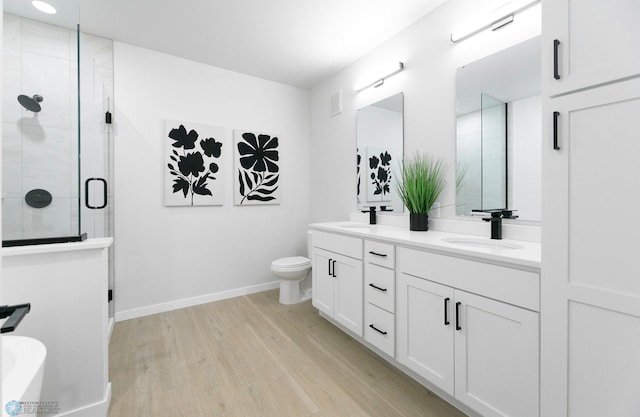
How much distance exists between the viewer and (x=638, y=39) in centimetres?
104

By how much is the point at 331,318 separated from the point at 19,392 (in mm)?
2083

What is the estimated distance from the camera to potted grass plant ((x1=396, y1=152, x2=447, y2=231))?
7.59ft

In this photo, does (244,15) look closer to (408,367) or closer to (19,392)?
(19,392)

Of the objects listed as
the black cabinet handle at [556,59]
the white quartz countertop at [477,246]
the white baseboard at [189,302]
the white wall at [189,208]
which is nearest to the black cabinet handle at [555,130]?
the black cabinet handle at [556,59]

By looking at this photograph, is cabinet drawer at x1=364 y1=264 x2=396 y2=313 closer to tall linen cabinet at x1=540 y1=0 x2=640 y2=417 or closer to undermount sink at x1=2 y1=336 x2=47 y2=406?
tall linen cabinet at x1=540 y1=0 x2=640 y2=417

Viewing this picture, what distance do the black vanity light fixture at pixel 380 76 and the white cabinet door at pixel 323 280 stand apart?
5.32ft

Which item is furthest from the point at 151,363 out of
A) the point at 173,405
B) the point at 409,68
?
the point at 409,68

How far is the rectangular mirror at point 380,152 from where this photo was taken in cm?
269

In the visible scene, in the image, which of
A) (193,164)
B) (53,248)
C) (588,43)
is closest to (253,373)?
(53,248)

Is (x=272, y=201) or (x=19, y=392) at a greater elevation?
(x=272, y=201)

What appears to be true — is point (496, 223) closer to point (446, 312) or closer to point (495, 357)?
point (446, 312)

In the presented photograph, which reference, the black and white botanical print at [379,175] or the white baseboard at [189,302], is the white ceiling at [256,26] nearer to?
the black and white botanical print at [379,175]

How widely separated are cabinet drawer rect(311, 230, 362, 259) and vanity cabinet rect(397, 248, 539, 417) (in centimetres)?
43

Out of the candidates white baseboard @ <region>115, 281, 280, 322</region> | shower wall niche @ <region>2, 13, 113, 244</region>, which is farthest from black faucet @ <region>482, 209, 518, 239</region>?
white baseboard @ <region>115, 281, 280, 322</region>
